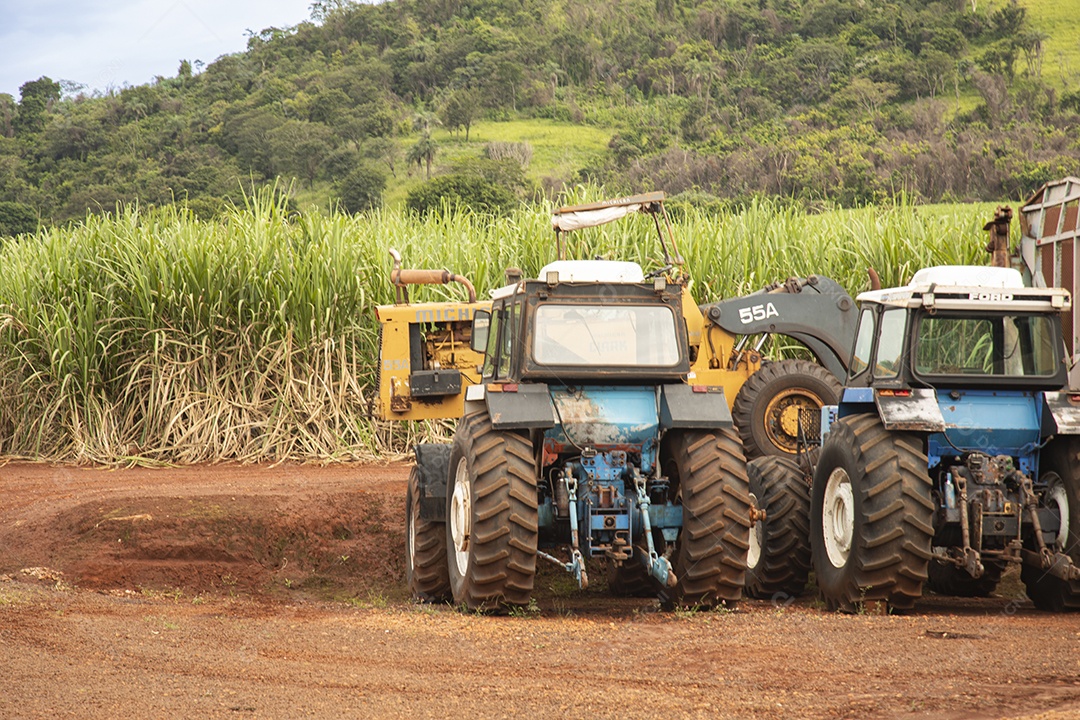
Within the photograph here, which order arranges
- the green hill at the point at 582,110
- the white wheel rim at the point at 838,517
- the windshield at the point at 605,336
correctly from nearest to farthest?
the white wheel rim at the point at 838,517 → the windshield at the point at 605,336 → the green hill at the point at 582,110

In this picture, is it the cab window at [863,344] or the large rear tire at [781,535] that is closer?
the cab window at [863,344]

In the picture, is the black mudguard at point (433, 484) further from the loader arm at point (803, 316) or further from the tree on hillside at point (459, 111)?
the tree on hillside at point (459, 111)

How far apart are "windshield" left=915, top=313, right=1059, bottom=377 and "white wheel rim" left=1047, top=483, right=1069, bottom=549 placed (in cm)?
66

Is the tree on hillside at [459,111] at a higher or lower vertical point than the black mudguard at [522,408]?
higher

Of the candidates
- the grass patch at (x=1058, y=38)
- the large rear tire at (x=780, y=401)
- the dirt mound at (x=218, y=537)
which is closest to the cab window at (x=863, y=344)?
the large rear tire at (x=780, y=401)

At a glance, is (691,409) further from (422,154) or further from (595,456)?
(422,154)

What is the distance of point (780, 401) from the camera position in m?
9.80

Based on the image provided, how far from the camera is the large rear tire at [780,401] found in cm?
972

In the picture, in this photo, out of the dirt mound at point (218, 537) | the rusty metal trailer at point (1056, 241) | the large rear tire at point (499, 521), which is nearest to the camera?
the large rear tire at point (499, 521)

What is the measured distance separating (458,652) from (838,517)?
261 cm

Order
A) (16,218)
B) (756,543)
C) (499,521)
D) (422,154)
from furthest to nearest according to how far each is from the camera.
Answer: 1. (422,154)
2. (16,218)
3. (756,543)
4. (499,521)

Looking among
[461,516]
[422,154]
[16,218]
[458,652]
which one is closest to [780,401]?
[461,516]

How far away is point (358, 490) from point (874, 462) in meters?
5.29

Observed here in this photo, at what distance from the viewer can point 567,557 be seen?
30.1 feet
